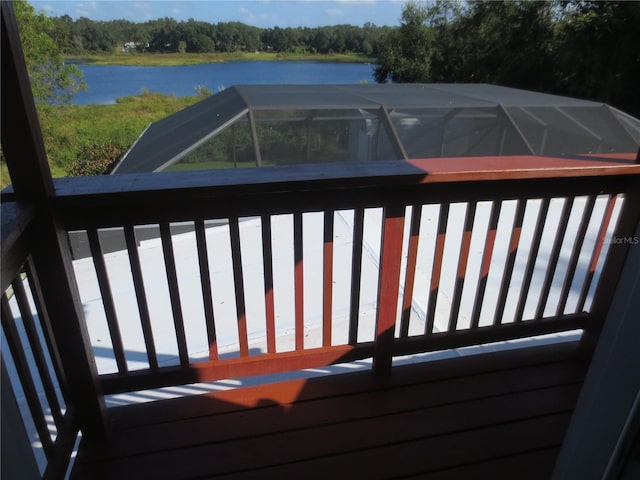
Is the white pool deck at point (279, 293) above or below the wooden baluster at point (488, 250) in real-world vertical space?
below

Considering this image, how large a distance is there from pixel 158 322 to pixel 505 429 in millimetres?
1694

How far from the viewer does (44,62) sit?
1064 centimetres

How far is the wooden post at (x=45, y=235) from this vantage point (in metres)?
0.98

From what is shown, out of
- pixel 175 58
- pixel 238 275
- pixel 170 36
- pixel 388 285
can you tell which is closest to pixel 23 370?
pixel 238 275

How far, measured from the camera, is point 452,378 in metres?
1.79

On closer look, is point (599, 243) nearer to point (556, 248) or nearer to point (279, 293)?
point (556, 248)

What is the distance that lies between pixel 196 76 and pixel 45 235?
19403 mm

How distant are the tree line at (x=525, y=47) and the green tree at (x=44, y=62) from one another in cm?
1357

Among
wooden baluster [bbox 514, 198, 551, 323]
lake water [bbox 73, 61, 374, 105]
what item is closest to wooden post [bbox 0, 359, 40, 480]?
wooden baluster [bbox 514, 198, 551, 323]

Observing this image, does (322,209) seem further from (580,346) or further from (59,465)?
(580,346)

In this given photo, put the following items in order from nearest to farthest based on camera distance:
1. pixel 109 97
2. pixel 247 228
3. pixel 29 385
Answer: pixel 29 385 → pixel 247 228 → pixel 109 97

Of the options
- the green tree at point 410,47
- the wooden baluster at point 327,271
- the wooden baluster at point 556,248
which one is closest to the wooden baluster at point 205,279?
the wooden baluster at point 327,271

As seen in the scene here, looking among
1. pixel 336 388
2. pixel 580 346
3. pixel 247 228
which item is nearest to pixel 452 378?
pixel 336 388

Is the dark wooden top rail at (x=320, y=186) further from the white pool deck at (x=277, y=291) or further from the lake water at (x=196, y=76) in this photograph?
the lake water at (x=196, y=76)
